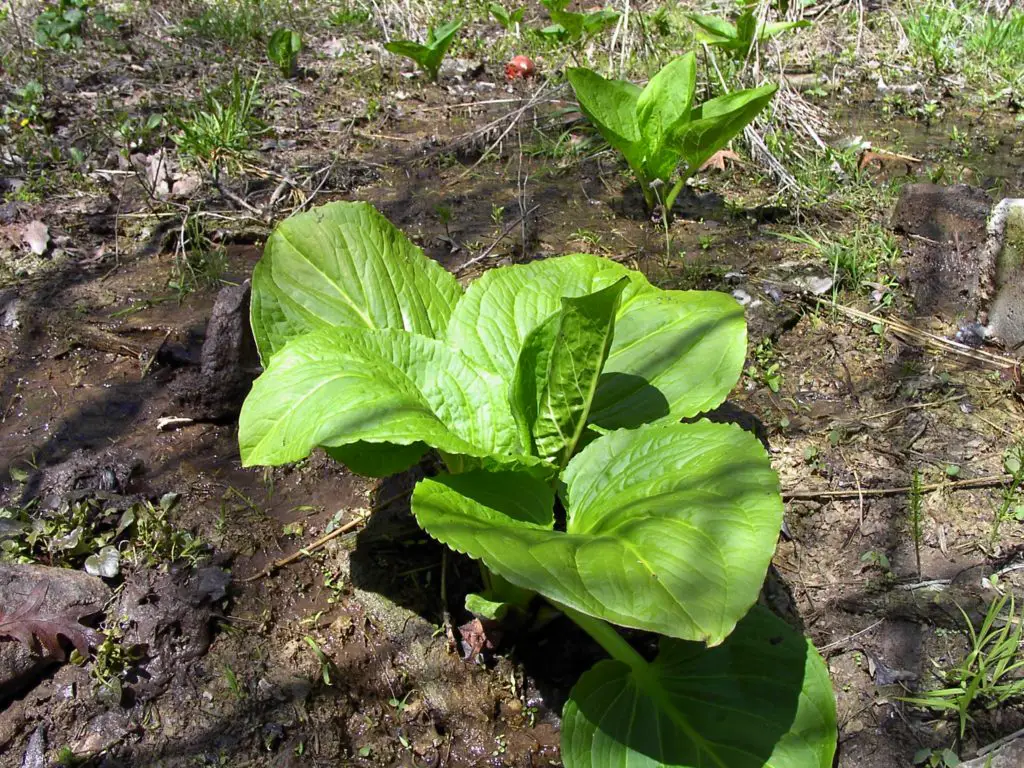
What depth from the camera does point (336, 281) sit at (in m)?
2.22

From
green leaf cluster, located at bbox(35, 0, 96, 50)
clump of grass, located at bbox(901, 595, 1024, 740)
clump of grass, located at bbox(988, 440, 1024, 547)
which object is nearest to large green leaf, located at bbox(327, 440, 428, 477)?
clump of grass, located at bbox(901, 595, 1024, 740)

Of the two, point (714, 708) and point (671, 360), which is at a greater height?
point (671, 360)

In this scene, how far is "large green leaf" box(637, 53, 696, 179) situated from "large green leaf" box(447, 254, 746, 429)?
4.46 feet

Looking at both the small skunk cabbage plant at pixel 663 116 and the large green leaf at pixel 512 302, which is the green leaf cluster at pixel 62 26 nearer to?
the small skunk cabbage plant at pixel 663 116

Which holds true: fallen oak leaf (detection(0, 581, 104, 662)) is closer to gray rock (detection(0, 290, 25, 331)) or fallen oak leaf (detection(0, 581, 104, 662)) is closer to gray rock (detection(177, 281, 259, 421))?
gray rock (detection(177, 281, 259, 421))

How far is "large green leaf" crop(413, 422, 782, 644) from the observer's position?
1.40 metres

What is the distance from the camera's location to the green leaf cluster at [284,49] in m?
4.97

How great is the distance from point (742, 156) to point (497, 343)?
253cm

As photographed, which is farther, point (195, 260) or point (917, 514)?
point (195, 260)

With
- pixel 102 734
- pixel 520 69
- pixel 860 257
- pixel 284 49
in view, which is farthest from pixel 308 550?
pixel 520 69

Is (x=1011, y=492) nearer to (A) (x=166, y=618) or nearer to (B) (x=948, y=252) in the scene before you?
(B) (x=948, y=252)

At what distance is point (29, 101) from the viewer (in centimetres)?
450

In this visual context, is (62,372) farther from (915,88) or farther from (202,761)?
(915,88)

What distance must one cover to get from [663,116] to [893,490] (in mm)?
1820
